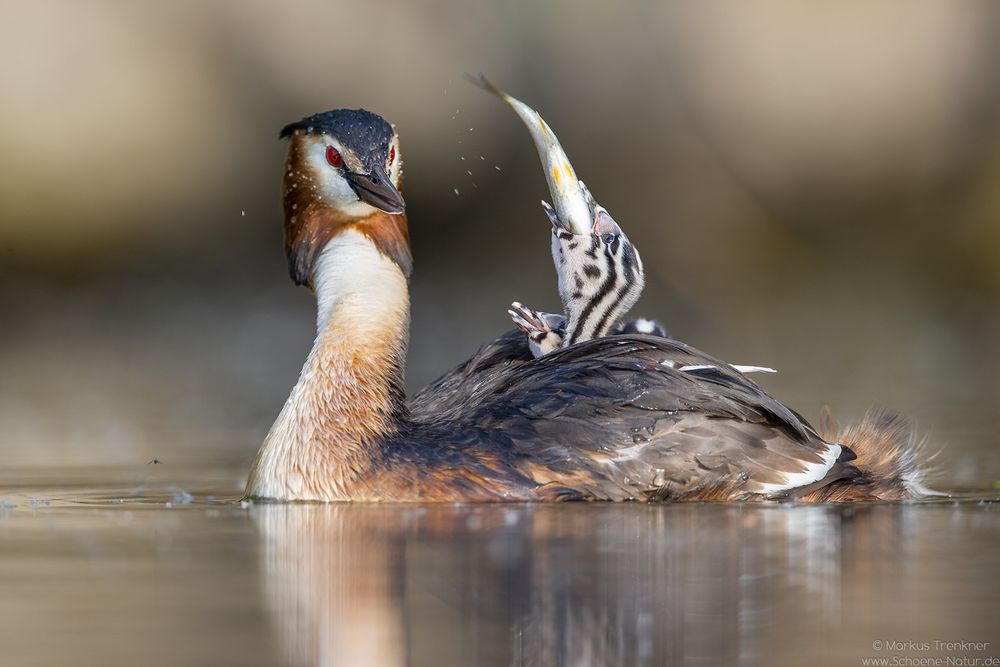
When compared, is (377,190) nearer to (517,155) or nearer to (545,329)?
(545,329)

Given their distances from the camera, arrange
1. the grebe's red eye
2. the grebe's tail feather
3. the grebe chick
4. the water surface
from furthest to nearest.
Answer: the grebe chick, the grebe's red eye, the grebe's tail feather, the water surface

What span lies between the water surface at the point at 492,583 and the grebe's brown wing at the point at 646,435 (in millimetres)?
198

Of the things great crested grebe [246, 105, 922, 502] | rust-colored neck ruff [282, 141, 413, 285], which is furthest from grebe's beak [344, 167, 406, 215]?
rust-colored neck ruff [282, 141, 413, 285]

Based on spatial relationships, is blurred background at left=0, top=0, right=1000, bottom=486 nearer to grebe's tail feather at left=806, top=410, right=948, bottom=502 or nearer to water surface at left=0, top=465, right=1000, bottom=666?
grebe's tail feather at left=806, top=410, right=948, bottom=502

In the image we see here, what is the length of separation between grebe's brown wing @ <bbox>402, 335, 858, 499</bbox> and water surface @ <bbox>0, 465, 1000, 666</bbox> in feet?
0.65

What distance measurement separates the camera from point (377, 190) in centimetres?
791

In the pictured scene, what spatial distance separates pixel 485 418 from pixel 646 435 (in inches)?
27.0

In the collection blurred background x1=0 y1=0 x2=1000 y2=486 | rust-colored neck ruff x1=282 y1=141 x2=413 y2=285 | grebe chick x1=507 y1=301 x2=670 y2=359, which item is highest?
blurred background x1=0 y1=0 x2=1000 y2=486

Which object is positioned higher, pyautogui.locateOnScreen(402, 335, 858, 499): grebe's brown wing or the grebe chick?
the grebe chick

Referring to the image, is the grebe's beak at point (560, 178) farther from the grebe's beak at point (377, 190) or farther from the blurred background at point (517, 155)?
the blurred background at point (517, 155)

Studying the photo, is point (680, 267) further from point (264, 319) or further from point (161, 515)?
point (161, 515)

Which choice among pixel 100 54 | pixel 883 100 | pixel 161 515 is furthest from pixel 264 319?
pixel 161 515

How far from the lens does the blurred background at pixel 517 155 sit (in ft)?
62.8

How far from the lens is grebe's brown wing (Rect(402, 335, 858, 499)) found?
7.39 meters
